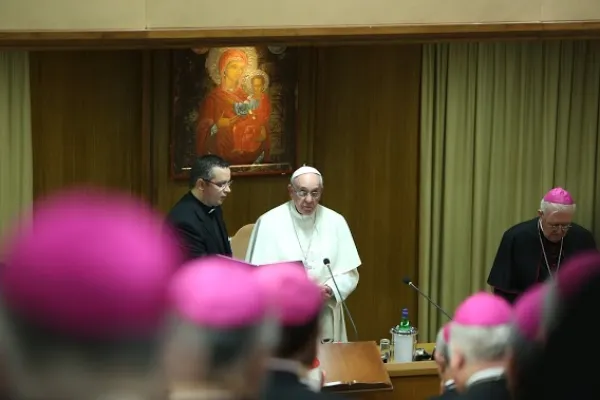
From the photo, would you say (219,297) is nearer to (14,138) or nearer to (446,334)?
(446,334)

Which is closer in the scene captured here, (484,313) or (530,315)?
(530,315)

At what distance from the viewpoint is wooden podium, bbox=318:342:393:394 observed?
455 centimetres

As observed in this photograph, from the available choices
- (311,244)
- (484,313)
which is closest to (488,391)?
(484,313)

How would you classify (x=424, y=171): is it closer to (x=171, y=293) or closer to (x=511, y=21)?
(x=511, y=21)

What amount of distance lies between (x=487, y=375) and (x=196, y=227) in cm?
323

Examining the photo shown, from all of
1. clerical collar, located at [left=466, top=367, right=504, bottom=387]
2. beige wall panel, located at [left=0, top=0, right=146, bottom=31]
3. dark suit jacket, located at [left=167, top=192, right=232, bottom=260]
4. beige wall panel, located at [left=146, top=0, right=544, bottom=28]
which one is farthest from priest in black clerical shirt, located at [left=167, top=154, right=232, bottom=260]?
clerical collar, located at [left=466, top=367, right=504, bottom=387]

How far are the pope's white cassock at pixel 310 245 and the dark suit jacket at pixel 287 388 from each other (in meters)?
3.70

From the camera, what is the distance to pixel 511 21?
5.61 metres

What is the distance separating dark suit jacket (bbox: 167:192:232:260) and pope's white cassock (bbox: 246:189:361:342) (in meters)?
0.34

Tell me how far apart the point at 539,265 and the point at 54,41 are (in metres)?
3.39

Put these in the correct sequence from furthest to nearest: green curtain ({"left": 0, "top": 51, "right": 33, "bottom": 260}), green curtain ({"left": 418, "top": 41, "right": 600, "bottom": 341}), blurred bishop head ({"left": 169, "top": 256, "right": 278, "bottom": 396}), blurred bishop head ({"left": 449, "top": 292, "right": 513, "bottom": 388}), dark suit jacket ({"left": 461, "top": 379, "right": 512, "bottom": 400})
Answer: green curtain ({"left": 418, "top": 41, "right": 600, "bottom": 341})
green curtain ({"left": 0, "top": 51, "right": 33, "bottom": 260})
blurred bishop head ({"left": 449, "top": 292, "right": 513, "bottom": 388})
dark suit jacket ({"left": 461, "top": 379, "right": 512, "bottom": 400})
blurred bishop head ({"left": 169, "top": 256, "right": 278, "bottom": 396})

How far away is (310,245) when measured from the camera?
18.9ft

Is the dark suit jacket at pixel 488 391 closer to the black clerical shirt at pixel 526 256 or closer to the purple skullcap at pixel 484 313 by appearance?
the purple skullcap at pixel 484 313

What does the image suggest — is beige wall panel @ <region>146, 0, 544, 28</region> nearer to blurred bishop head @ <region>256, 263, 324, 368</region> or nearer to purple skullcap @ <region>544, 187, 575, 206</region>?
purple skullcap @ <region>544, 187, 575, 206</region>
